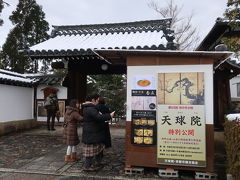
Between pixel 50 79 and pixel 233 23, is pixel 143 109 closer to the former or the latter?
pixel 233 23

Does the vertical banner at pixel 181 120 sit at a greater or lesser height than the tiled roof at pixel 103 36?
lesser

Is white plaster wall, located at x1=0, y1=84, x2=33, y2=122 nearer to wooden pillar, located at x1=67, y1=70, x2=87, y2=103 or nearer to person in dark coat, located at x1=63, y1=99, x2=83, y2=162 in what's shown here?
wooden pillar, located at x1=67, y1=70, x2=87, y2=103

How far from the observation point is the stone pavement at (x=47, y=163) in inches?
207

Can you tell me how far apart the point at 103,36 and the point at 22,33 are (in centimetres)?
1652

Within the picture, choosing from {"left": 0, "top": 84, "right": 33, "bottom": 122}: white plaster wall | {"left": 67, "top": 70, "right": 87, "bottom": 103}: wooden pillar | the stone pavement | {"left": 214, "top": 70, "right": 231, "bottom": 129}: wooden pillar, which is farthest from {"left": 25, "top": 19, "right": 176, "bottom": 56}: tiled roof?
the stone pavement

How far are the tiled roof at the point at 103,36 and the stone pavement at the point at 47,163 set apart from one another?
3674 mm

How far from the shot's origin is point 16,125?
38.3 feet

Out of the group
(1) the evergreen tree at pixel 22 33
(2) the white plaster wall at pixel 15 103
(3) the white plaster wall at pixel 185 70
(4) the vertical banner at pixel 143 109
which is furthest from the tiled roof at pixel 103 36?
(1) the evergreen tree at pixel 22 33

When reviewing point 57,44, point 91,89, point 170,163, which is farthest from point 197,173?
point 91,89

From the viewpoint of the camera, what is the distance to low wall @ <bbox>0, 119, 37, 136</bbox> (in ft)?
35.2

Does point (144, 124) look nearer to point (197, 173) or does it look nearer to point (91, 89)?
point (197, 173)

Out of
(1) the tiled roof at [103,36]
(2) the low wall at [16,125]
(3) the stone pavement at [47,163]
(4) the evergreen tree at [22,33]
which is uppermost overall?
(4) the evergreen tree at [22,33]

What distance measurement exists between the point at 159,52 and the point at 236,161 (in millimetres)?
2767

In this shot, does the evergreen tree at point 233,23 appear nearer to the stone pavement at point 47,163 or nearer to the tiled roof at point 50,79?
the stone pavement at point 47,163
